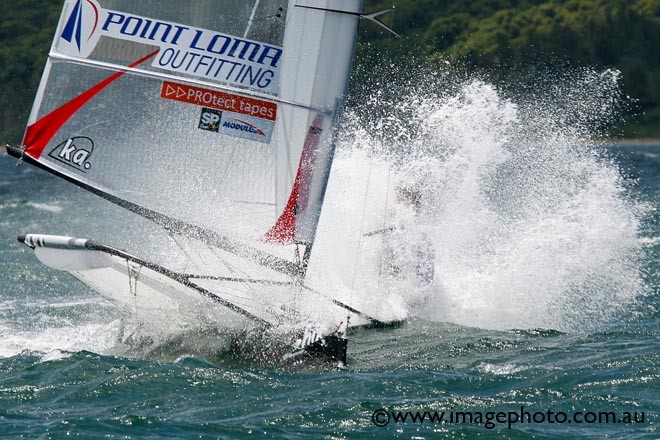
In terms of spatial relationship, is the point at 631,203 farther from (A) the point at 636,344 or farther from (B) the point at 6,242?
(A) the point at 636,344

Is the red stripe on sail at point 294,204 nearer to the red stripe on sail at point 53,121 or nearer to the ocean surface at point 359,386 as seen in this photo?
the ocean surface at point 359,386

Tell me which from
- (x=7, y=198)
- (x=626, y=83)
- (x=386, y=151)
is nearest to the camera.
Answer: (x=386, y=151)

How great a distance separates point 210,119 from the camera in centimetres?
1030

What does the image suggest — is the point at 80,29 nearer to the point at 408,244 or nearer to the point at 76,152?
the point at 76,152

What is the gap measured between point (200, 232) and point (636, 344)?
4.35 metres

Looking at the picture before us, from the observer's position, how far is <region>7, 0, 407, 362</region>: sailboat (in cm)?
1003

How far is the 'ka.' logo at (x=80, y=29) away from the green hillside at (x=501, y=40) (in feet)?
162

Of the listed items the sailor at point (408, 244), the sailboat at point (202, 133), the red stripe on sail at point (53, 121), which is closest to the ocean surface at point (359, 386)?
the sailboat at point (202, 133)

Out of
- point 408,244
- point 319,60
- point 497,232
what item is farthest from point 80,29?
point 497,232

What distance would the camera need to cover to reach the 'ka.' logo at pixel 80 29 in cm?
1000

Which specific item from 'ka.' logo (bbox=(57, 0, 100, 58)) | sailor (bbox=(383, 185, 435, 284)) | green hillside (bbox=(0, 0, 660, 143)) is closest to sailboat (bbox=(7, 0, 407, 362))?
'ka.' logo (bbox=(57, 0, 100, 58))

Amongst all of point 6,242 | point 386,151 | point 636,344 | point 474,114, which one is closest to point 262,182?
Answer: point 636,344

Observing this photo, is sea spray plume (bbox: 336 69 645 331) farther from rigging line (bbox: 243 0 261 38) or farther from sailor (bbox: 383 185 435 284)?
rigging line (bbox: 243 0 261 38)

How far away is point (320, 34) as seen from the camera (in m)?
10.3
